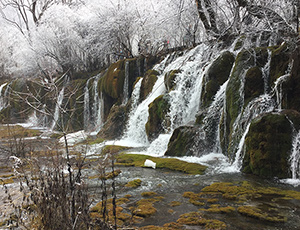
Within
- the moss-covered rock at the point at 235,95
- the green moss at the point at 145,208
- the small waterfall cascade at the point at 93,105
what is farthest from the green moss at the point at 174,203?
the small waterfall cascade at the point at 93,105

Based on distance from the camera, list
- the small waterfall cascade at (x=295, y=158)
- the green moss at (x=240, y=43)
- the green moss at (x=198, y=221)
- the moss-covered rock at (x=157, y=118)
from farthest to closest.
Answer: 1. the moss-covered rock at (x=157, y=118)
2. the green moss at (x=240, y=43)
3. the small waterfall cascade at (x=295, y=158)
4. the green moss at (x=198, y=221)

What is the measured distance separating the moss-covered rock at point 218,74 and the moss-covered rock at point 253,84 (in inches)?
75.6

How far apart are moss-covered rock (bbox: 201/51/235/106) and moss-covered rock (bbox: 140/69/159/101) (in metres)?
4.99

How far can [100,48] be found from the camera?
2203cm

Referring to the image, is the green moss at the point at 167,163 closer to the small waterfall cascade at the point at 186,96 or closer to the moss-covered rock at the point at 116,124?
the small waterfall cascade at the point at 186,96

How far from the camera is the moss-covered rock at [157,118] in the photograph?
11925mm

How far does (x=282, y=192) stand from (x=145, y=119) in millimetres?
8997

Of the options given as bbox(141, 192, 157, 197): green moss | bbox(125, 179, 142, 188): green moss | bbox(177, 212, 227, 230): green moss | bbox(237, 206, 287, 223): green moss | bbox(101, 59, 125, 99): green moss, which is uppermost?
bbox(101, 59, 125, 99): green moss

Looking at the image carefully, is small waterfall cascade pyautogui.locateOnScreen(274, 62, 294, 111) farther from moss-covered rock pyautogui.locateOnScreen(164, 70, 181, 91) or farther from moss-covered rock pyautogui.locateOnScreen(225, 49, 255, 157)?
moss-covered rock pyautogui.locateOnScreen(164, 70, 181, 91)

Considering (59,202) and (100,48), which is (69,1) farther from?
(59,202)

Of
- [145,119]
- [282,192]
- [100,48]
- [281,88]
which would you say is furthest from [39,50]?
[282,192]

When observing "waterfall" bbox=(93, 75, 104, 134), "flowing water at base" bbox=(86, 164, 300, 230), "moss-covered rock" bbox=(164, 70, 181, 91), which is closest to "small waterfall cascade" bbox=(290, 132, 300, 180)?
"flowing water at base" bbox=(86, 164, 300, 230)

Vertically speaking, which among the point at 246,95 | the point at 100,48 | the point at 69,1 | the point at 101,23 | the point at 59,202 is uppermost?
the point at 69,1

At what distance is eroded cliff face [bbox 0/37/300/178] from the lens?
6.36m
